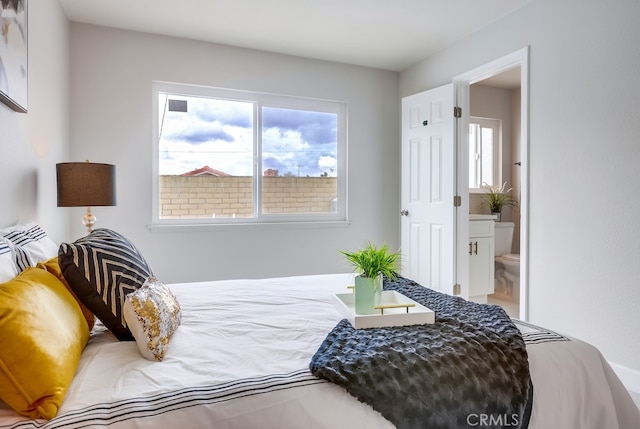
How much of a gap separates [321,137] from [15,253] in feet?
9.99

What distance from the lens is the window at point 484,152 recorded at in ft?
16.0

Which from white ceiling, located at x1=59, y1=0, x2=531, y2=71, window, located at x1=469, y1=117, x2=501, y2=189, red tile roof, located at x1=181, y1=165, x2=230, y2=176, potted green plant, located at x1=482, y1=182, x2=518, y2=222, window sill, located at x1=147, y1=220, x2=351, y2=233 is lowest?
window sill, located at x1=147, y1=220, x2=351, y2=233

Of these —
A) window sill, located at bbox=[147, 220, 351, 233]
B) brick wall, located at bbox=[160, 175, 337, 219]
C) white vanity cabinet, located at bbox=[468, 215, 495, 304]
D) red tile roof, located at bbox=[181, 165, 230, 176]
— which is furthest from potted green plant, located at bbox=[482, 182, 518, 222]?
red tile roof, located at bbox=[181, 165, 230, 176]

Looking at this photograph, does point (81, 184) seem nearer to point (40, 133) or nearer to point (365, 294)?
point (40, 133)

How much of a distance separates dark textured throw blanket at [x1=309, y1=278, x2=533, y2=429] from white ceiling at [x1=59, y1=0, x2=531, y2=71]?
2482 millimetres

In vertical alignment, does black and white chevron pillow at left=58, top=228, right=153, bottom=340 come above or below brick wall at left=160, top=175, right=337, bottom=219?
below

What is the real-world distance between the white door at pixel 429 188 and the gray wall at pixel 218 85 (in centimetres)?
35

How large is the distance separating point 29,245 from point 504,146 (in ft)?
16.3

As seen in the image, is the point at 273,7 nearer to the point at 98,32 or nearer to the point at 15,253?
the point at 98,32

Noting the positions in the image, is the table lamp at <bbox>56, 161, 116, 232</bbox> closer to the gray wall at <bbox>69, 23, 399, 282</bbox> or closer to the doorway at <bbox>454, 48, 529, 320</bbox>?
the gray wall at <bbox>69, 23, 399, 282</bbox>

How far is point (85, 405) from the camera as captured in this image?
0.92 metres

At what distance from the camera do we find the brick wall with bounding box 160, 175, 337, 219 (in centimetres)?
352

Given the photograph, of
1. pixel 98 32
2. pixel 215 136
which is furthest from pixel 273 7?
pixel 98 32

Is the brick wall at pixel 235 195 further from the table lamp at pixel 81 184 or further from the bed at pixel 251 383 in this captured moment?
the bed at pixel 251 383
